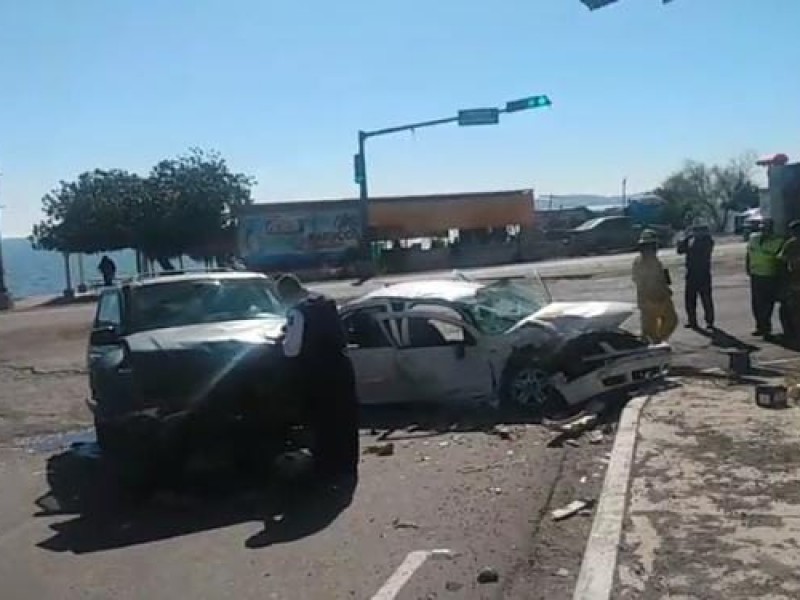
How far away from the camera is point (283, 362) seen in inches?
388

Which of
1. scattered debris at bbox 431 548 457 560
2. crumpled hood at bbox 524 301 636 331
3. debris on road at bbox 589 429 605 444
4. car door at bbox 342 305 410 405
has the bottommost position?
debris on road at bbox 589 429 605 444

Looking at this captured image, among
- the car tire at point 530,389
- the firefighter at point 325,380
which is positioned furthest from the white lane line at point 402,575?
the car tire at point 530,389

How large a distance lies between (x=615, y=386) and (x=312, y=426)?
4.23 metres

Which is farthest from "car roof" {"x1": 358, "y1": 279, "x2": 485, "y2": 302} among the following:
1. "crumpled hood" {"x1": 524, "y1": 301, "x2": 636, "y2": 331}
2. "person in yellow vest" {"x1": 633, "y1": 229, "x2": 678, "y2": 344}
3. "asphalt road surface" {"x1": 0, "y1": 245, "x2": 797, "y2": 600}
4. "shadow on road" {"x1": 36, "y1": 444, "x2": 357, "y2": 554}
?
"shadow on road" {"x1": 36, "y1": 444, "x2": 357, "y2": 554}

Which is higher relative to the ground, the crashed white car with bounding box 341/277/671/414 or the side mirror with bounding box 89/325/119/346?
the side mirror with bounding box 89/325/119/346

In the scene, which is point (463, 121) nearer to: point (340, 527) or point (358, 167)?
point (358, 167)

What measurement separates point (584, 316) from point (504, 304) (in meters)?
1.12

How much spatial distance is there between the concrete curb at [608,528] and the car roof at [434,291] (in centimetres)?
343

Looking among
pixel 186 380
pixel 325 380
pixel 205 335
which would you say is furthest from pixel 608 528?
pixel 205 335

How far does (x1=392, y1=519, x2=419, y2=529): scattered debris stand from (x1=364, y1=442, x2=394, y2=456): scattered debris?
2849 millimetres

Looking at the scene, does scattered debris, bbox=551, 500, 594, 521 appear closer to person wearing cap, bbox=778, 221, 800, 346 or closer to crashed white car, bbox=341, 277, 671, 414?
crashed white car, bbox=341, 277, 671, 414

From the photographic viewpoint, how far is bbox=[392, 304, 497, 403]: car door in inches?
509

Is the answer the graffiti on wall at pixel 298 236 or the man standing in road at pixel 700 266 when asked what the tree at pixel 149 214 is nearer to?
the graffiti on wall at pixel 298 236

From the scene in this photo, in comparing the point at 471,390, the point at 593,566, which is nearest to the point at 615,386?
the point at 471,390
